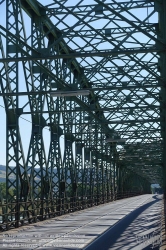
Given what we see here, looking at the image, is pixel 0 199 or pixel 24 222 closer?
pixel 0 199

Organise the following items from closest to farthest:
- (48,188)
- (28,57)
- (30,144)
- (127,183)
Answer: (28,57)
(30,144)
(48,188)
(127,183)

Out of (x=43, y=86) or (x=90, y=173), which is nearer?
(x=43, y=86)

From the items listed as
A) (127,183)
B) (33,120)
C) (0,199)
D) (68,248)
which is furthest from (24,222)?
(127,183)

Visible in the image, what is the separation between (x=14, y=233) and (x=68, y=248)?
20.9 ft

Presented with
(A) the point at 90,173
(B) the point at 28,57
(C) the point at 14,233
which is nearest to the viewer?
(B) the point at 28,57

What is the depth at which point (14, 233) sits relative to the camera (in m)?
22.3

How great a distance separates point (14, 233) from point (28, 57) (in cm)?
817

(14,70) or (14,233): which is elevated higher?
(14,70)

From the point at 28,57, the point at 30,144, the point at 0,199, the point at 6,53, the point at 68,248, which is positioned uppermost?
the point at 6,53

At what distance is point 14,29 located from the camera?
25953 millimetres

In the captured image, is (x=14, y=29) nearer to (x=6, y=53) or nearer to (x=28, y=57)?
(x=6, y=53)

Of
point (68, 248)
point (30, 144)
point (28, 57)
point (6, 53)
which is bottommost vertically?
point (68, 248)

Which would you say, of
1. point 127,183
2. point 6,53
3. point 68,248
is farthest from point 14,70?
point 127,183

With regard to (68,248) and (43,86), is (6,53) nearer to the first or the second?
(43,86)
